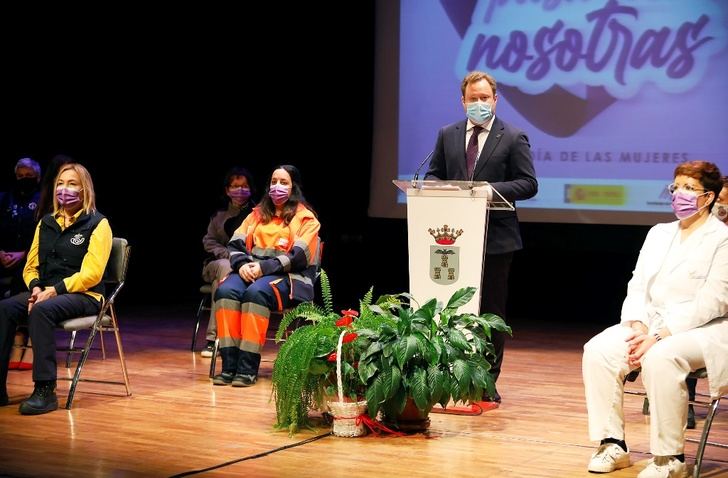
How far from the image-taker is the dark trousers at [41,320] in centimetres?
510

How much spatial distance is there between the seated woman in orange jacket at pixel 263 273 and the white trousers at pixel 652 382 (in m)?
2.18

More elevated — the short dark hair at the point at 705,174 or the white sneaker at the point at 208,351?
the short dark hair at the point at 705,174

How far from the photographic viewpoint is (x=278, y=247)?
236 inches

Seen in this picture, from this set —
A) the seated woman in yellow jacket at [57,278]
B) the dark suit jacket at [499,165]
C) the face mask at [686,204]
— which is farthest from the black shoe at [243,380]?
the face mask at [686,204]

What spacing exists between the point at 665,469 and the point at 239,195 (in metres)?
3.95

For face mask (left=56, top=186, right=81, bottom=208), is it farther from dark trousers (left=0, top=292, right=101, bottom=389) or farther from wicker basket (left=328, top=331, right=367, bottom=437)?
wicker basket (left=328, top=331, right=367, bottom=437)

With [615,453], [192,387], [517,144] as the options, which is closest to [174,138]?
[192,387]

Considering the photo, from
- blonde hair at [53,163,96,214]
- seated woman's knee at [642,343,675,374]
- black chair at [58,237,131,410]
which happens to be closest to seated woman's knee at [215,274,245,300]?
black chair at [58,237,131,410]

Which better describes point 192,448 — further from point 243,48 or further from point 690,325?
point 243,48

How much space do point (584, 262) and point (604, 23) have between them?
6.34 ft

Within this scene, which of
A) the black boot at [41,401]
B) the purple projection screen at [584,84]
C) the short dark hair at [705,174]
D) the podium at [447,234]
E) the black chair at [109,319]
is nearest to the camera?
the short dark hair at [705,174]

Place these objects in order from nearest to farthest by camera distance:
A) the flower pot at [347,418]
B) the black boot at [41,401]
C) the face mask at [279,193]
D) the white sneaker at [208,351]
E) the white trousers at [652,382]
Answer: the white trousers at [652,382] → the flower pot at [347,418] → the black boot at [41,401] → the face mask at [279,193] → the white sneaker at [208,351]

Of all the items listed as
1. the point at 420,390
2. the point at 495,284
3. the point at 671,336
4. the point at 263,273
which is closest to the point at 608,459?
the point at 671,336

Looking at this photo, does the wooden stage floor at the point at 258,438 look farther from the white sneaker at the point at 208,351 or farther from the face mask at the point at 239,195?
the face mask at the point at 239,195
